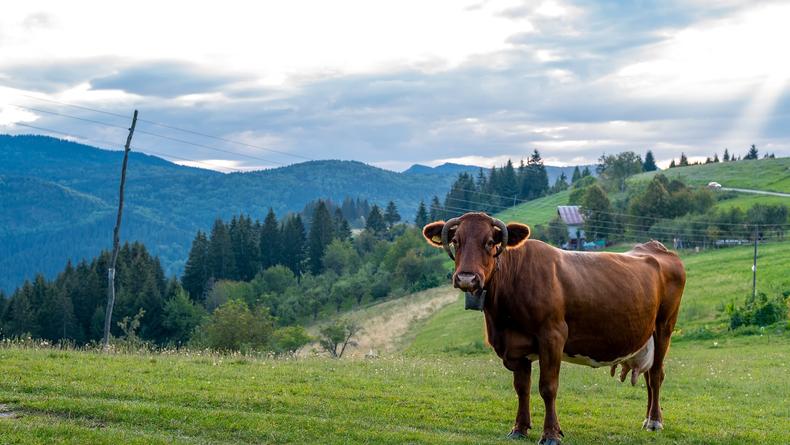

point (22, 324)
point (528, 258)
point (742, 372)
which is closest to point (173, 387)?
point (528, 258)

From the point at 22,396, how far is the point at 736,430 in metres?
12.0

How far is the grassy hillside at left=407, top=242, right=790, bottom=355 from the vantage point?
48.5m

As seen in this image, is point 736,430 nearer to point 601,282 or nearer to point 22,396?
point 601,282

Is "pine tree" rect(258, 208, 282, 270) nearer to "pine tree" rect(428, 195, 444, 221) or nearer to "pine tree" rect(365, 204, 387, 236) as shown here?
"pine tree" rect(365, 204, 387, 236)

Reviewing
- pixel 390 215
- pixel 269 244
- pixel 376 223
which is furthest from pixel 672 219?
pixel 390 215

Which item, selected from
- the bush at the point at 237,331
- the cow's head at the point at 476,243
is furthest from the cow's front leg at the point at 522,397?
the bush at the point at 237,331

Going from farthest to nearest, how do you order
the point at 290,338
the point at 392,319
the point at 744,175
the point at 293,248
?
the point at 744,175, the point at 293,248, the point at 392,319, the point at 290,338

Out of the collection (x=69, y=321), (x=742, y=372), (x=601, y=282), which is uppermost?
(x=601, y=282)

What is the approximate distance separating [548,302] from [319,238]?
448ft

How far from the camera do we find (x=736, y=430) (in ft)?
45.3

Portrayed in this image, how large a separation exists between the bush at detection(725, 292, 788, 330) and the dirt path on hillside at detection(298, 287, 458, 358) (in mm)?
31954

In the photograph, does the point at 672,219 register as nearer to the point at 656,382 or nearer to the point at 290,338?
the point at 290,338

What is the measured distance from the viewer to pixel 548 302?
Result: 38.5ft

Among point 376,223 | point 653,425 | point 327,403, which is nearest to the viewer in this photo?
point 653,425
